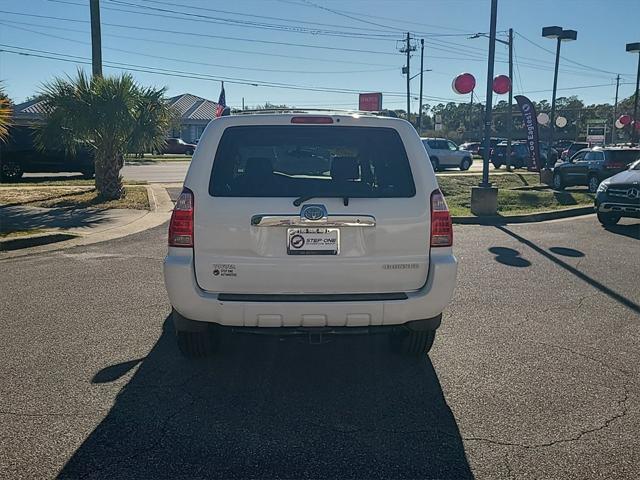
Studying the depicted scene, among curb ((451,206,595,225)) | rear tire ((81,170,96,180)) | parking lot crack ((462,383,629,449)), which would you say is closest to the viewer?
parking lot crack ((462,383,629,449))

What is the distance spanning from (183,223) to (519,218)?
10939 millimetres

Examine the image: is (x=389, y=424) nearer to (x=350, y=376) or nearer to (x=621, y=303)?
(x=350, y=376)

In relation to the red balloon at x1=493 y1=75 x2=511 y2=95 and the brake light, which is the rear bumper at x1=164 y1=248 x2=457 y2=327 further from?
the red balloon at x1=493 y1=75 x2=511 y2=95

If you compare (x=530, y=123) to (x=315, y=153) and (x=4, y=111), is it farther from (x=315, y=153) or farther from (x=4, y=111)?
(x=315, y=153)

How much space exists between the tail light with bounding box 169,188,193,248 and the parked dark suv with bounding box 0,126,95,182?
18.6 m

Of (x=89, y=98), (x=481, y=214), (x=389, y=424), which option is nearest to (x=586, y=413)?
(x=389, y=424)

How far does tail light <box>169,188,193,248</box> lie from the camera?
3.87 metres

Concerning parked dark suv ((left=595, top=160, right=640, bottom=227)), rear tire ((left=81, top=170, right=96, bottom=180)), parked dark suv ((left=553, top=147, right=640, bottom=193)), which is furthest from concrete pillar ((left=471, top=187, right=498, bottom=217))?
rear tire ((left=81, top=170, right=96, bottom=180))

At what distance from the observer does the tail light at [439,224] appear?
3.99 m

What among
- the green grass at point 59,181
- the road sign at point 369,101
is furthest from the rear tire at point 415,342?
the road sign at point 369,101

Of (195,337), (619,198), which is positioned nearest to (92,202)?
(195,337)

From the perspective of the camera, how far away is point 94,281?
7074 mm

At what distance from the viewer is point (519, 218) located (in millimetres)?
13375

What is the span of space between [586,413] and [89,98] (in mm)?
13804
